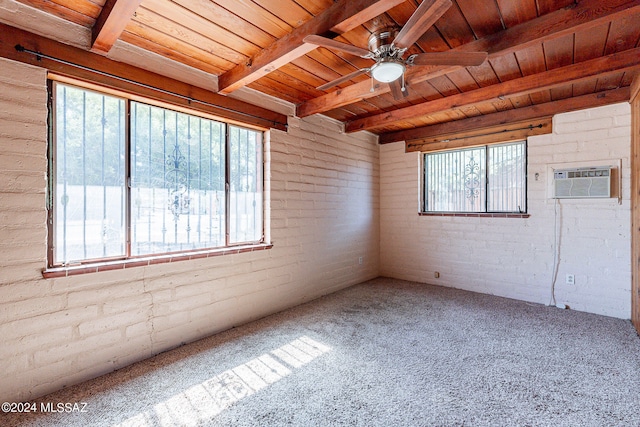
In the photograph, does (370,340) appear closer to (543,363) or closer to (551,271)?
(543,363)

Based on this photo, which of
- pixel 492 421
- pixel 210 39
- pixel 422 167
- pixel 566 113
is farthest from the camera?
pixel 422 167

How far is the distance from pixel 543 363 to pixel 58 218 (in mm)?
3755

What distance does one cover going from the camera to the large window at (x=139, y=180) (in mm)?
2062

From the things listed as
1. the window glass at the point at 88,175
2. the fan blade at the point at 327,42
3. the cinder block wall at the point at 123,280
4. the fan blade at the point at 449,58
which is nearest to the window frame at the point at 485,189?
the cinder block wall at the point at 123,280

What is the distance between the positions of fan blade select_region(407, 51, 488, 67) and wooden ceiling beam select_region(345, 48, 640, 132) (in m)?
1.24

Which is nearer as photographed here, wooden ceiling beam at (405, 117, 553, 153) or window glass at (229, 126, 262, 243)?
window glass at (229, 126, 262, 243)

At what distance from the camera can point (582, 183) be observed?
3.33m

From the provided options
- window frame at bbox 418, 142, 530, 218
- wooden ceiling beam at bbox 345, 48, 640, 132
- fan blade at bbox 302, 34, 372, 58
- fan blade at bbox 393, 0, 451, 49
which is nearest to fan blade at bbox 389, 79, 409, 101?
fan blade at bbox 393, 0, 451, 49

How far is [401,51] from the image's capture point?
77.4 inches

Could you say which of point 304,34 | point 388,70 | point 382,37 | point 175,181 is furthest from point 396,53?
point 175,181

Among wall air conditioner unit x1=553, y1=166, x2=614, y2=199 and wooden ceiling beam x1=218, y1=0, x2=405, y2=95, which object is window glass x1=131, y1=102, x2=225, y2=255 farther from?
Result: wall air conditioner unit x1=553, y1=166, x2=614, y2=199

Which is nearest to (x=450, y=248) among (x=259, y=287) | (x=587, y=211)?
(x=587, y=211)

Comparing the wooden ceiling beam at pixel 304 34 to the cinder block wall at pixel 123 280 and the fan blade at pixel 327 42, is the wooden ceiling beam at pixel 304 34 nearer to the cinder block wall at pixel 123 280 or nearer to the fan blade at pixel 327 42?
the fan blade at pixel 327 42

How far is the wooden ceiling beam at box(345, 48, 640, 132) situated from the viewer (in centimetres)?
244
